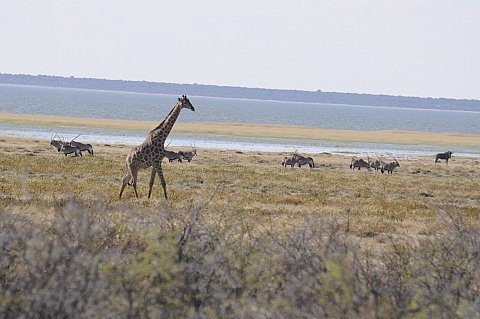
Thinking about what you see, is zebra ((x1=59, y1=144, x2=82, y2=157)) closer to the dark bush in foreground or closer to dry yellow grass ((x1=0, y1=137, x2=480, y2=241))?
dry yellow grass ((x1=0, y1=137, x2=480, y2=241))

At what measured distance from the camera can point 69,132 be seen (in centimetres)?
6738

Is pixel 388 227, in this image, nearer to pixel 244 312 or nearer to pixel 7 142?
pixel 244 312

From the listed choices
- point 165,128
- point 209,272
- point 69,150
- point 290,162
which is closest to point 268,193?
point 165,128

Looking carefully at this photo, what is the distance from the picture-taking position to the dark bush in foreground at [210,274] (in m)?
8.12

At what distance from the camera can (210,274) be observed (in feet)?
29.2

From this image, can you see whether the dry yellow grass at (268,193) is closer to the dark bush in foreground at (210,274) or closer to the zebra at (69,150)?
the zebra at (69,150)

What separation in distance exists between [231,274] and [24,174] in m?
17.7

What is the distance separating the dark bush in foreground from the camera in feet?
26.7

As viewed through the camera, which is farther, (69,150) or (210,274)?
(69,150)

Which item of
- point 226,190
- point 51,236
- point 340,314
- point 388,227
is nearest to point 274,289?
point 340,314

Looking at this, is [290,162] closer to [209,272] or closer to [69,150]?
[69,150]

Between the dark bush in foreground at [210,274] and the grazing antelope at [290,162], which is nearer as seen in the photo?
the dark bush in foreground at [210,274]

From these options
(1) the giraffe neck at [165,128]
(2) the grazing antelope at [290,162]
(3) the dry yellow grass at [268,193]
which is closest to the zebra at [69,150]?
(3) the dry yellow grass at [268,193]

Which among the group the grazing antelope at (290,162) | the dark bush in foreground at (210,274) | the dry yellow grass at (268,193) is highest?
the dark bush in foreground at (210,274)
